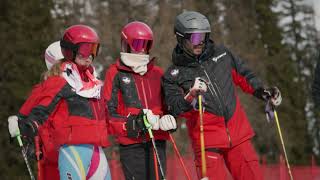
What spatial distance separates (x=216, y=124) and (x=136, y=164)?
2.81ft

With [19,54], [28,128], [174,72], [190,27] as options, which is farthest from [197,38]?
[19,54]

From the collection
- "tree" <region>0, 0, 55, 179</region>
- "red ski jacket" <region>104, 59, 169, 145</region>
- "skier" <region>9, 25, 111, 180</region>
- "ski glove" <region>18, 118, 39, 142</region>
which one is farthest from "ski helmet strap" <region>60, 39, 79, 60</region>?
"tree" <region>0, 0, 55, 179</region>

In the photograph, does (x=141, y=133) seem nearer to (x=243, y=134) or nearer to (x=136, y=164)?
(x=136, y=164)

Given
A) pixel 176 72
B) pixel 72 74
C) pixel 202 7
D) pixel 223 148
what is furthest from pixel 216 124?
pixel 202 7

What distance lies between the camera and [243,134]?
622 cm

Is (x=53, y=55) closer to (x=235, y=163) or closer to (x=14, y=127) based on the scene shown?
(x=14, y=127)

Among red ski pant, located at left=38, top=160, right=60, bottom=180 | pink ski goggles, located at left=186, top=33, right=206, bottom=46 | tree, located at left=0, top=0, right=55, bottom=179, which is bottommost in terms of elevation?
tree, located at left=0, top=0, right=55, bottom=179

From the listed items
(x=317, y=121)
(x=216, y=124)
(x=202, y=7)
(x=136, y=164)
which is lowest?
(x=317, y=121)

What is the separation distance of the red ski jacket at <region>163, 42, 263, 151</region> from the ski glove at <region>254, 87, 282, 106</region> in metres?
0.08

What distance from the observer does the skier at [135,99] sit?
6.42 meters

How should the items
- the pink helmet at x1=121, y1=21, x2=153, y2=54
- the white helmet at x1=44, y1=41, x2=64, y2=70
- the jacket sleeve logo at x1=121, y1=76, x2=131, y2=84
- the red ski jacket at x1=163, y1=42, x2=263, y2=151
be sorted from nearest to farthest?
the red ski jacket at x1=163, y1=42, x2=263, y2=151, the jacket sleeve logo at x1=121, y1=76, x2=131, y2=84, the pink helmet at x1=121, y1=21, x2=153, y2=54, the white helmet at x1=44, y1=41, x2=64, y2=70

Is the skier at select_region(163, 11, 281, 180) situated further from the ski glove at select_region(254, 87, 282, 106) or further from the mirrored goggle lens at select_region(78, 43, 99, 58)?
the mirrored goggle lens at select_region(78, 43, 99, 58)

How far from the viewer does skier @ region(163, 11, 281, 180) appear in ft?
20.1

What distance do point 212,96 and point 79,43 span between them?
4.22 feet
